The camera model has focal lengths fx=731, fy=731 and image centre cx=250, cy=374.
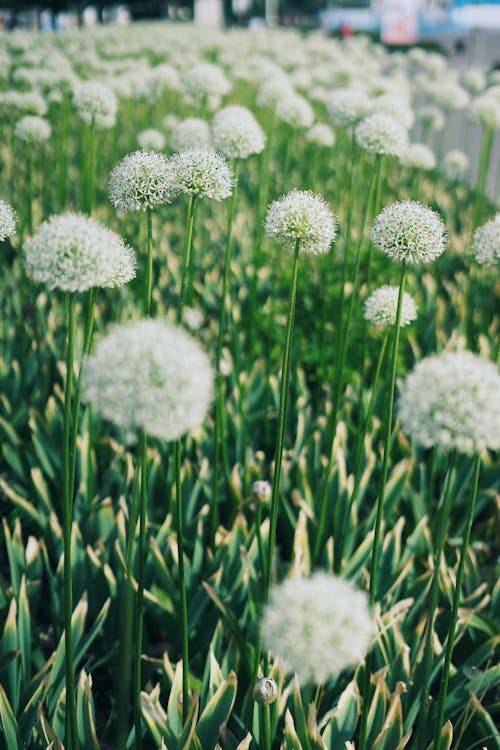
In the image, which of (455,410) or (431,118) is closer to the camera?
(455,410)

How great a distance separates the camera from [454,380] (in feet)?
3.63

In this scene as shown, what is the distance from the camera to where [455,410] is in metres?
1.09

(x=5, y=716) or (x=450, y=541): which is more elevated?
Answer: (x=5, y=716)

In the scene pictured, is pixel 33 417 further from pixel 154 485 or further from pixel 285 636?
pixel 285 636

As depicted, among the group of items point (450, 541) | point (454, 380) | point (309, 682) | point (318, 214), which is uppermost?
point (318, 214)

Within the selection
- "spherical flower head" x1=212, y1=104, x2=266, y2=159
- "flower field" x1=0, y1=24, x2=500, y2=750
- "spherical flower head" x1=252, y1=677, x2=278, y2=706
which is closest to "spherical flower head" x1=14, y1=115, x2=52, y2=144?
"flower field" x1=0, y1=24, x2=500, y2=750

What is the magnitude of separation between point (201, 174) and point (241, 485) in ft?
4.06

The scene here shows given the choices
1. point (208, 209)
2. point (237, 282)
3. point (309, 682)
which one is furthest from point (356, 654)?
point (208, 209)

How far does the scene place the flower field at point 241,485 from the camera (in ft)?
3.64

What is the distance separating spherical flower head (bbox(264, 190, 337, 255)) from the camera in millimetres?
1623

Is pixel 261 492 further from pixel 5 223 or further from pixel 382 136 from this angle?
pixel 382 136

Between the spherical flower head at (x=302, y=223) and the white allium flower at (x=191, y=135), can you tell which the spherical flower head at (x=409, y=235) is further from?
the white allium flower at (x=191, y=135)

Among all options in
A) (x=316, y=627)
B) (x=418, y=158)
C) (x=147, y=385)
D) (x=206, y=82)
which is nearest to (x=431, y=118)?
(x=418, y=158)

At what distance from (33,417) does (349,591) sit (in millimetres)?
2020
